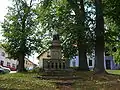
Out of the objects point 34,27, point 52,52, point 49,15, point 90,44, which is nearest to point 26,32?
point 34,27

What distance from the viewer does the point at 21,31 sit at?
39906 mm

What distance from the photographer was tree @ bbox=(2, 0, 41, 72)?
39562 millimetres

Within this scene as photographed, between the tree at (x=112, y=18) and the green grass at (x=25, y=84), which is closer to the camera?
the green grass at (x=25, y=84)

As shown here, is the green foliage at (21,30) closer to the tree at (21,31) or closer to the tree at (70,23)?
the tree at (21,31)

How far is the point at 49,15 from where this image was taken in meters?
30.6

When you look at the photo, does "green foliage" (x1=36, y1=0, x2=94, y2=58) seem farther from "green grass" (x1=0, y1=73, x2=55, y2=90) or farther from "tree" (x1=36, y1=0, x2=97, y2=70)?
"green grass" (x1=0, y1=73, x2=55, y2=90)

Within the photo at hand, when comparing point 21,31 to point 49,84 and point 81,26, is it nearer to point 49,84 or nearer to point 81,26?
point 81,26

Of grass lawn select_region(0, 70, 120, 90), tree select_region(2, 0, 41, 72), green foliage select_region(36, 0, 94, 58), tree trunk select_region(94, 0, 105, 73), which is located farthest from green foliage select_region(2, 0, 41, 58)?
grass lawn select_region(0, 70, 120, 90)

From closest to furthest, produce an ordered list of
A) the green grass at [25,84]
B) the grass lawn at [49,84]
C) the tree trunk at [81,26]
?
the green grass at [25,84]
the grass lawn at [49,84]
the tree trunk at [81,26]

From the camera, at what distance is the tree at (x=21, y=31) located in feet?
130

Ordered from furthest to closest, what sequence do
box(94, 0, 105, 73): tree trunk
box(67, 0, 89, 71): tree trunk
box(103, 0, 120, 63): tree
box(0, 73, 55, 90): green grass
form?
box(103, 0, 120, 63): tree < box(94, 0, 105, 73): tree trunk < box(67, 0, 89, 71): tree trunk < box(0, 73, 55, 90): green grass

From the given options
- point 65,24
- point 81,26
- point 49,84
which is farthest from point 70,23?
point 49,84

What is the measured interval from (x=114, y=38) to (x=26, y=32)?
46.0 ft

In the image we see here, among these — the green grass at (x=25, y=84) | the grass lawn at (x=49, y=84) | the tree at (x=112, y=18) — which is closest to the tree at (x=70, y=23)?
the tree at (x=112, y=18)
